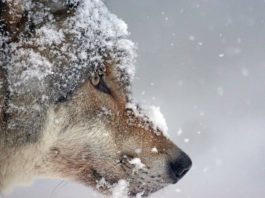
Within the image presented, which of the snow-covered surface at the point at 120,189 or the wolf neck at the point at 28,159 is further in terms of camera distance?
the snow-covered surface at the point at 120,189

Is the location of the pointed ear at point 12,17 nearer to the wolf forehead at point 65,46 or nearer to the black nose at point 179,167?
the wolf forehead at point 65,46

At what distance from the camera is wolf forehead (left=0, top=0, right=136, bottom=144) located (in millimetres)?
3861

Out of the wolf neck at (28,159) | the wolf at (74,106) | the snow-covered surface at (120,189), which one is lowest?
the wolf neck at (28,159)

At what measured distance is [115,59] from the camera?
4484 mm

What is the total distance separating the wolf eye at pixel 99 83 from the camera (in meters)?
4.32

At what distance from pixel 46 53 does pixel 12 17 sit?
41 cm

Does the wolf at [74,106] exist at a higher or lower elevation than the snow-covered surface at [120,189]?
higher

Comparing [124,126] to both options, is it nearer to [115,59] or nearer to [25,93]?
[115,59]

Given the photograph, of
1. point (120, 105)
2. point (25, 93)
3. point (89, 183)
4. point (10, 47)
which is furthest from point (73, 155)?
point (10, 47)

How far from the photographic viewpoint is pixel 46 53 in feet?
13.2

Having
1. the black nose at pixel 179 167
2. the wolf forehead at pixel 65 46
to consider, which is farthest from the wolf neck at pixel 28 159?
the black nose at pixel 179 167

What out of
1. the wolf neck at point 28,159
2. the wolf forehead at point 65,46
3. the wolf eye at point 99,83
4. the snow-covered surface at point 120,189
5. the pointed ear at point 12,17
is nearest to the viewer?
the pointed ear at point 12,17

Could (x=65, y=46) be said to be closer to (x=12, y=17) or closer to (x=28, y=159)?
(x=12, y=17)

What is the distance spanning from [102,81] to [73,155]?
0.77 metres
